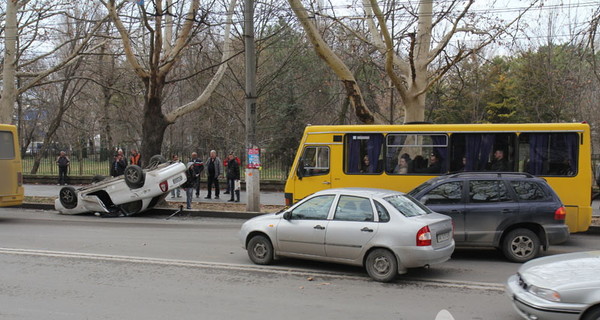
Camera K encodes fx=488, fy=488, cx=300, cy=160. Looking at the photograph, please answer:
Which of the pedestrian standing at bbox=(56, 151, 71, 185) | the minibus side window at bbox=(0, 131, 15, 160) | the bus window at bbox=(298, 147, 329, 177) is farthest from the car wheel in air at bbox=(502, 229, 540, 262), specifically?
the pedestrian standing at bbox=(56, 151, 71, 185)

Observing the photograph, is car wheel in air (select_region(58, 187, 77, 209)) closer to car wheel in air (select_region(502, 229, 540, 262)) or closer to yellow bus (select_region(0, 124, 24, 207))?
yellow bus (select_region(0, 124, 24, 207))

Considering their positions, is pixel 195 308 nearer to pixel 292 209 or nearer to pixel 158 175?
pixel 292 209

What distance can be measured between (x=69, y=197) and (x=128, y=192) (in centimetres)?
242

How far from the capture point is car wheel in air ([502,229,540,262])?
344 inches

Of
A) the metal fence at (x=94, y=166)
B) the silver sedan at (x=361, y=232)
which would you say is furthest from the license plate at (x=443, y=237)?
the metal fence at (x=94, y=166)

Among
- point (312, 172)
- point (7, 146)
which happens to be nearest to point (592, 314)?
point (312, 172)

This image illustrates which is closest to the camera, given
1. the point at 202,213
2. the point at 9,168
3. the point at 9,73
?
the point at 9,168

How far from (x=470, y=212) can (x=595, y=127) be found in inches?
960

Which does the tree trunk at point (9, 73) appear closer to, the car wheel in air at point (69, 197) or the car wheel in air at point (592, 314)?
the car wheel in air at point (69, 197)

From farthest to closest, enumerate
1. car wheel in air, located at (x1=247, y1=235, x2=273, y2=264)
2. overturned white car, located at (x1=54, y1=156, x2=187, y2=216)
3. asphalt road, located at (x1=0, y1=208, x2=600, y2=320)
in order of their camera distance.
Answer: overturned white car, located at (x1=54, y1=156, x2=187, y2=216) < car wheel in air, located at (x1=247, y1=235, x2=273, y2=264) < asphalt road, located at (x1=0, y1=208, x2=600, y2=320)

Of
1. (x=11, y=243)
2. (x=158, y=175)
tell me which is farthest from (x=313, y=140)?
(x=11, y=243)

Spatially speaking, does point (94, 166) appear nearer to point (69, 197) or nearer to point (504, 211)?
point (69, 197)

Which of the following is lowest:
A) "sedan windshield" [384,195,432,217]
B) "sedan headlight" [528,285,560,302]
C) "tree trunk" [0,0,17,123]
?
"sedan headlight" [528,285,560,302]

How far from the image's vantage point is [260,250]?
8.28m
